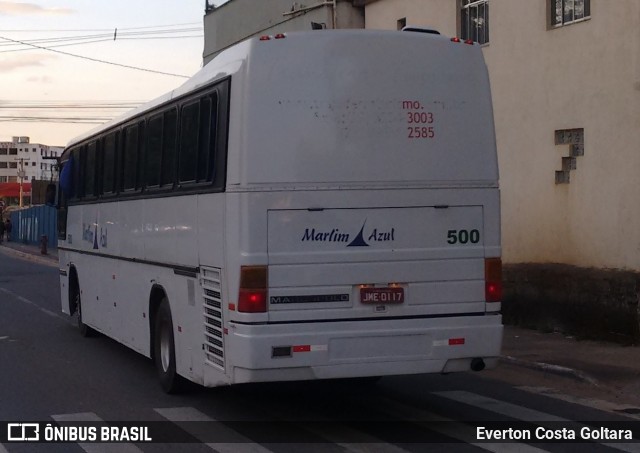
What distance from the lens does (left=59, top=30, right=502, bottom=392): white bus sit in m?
8.27

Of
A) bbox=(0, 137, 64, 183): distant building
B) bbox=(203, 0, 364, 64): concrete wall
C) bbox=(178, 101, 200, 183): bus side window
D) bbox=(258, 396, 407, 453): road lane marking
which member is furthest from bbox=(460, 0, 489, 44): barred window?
bbox=(0, 137, 64, 183): distant building

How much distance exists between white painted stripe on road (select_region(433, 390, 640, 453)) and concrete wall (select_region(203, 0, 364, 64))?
13458 mm

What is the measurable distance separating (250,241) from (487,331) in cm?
227

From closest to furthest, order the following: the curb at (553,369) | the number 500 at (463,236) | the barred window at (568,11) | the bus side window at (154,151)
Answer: the number 500 at (463,236) < the bus side window at (154,151) < the curb at (553,369) < the barred window at (568,11)

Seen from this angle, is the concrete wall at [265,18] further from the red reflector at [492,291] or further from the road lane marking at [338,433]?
the red reflector at [492,291]

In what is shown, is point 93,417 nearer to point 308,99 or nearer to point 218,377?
point 218,377

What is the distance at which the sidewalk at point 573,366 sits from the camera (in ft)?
36.2

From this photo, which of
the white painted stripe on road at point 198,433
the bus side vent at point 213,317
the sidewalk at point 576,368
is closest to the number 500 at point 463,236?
the bus side vent at point 213,317

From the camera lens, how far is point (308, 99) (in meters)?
8.47

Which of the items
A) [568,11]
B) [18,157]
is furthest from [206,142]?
[18,157]

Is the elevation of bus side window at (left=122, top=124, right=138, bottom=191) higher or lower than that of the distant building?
lower

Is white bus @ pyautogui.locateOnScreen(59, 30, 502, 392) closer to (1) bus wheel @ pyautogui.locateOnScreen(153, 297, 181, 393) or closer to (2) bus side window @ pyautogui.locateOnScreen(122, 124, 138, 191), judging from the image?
(1) bus wheel @ pyautogui.locateOnScreen(153, 297, 181, 393)

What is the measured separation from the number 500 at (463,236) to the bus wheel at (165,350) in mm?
3282

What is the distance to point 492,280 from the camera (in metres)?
8.89
